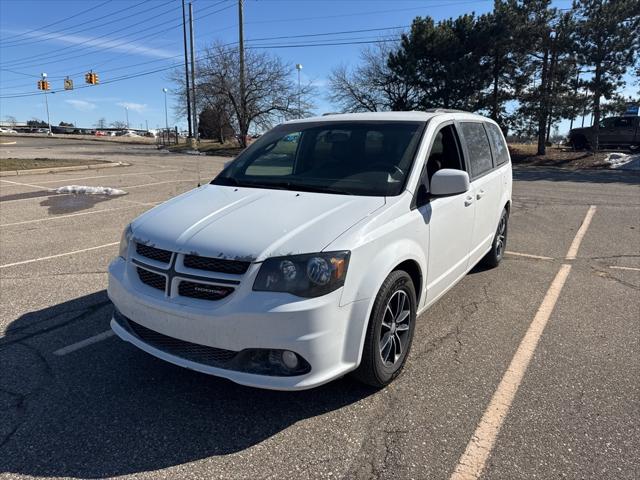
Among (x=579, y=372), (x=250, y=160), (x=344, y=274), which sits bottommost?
(x=579, y=372)

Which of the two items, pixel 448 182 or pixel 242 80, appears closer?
pixel 448 182

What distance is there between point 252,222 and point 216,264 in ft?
1.33

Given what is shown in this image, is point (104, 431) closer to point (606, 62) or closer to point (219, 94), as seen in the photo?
point (606, 62)

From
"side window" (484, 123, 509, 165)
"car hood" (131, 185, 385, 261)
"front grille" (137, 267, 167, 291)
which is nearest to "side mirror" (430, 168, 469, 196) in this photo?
"car hood" (131, 185, 385, 261)

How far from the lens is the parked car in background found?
2892cm

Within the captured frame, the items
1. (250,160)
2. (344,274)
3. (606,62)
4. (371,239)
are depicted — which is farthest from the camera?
(606,62)

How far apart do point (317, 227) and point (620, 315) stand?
11.3ft

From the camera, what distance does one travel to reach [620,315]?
4.66 m

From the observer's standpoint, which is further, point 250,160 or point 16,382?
point 250,160

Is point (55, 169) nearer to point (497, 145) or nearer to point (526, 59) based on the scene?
point (497, 145)

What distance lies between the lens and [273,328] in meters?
2.65

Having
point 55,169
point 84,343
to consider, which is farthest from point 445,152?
point 55,169

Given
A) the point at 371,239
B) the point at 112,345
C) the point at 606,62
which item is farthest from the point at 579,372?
the point at 606,62

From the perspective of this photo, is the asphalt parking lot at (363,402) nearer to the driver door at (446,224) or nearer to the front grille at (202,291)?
the driver door at (446,224)
